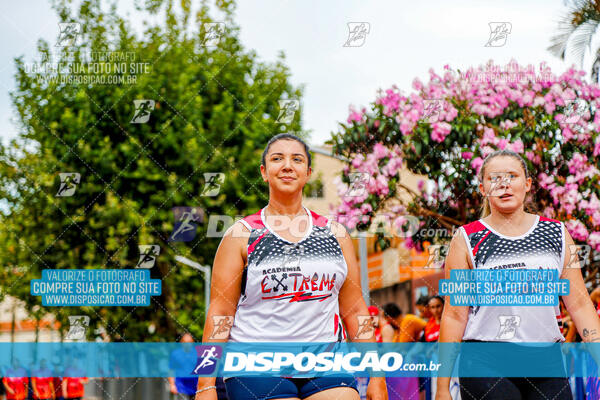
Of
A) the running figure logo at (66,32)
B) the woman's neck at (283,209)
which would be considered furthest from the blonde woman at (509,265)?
the running figure logo at (66,32)

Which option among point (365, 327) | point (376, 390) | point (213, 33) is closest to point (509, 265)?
point (365, 327)

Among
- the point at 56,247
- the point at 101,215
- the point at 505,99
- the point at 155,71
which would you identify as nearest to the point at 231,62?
the point at 155,71

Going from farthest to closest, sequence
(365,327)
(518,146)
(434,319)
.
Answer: (434,319), (518,146), (365,327)

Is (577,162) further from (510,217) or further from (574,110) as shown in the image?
(510,217)

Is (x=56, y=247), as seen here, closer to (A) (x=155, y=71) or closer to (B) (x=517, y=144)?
Result: (A) (x=155, y=71)

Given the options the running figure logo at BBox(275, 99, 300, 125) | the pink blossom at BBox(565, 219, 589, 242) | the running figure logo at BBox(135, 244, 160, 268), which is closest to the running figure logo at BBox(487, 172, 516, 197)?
the running figure logo at BBox(275, 99, 300, 125)

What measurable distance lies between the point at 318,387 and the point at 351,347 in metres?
0.36

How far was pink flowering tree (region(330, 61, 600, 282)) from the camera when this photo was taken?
8.16 meters

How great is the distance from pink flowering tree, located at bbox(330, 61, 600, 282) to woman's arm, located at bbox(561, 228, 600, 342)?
424cm

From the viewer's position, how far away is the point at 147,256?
36.1 feet

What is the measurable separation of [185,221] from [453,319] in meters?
12.3

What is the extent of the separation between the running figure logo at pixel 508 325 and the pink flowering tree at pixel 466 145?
4568 millimetres

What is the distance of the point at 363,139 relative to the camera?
910 centimetres

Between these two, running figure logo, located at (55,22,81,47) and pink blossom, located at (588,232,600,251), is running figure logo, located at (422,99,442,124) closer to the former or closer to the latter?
pink blossom, located at (588,232,600,251)
